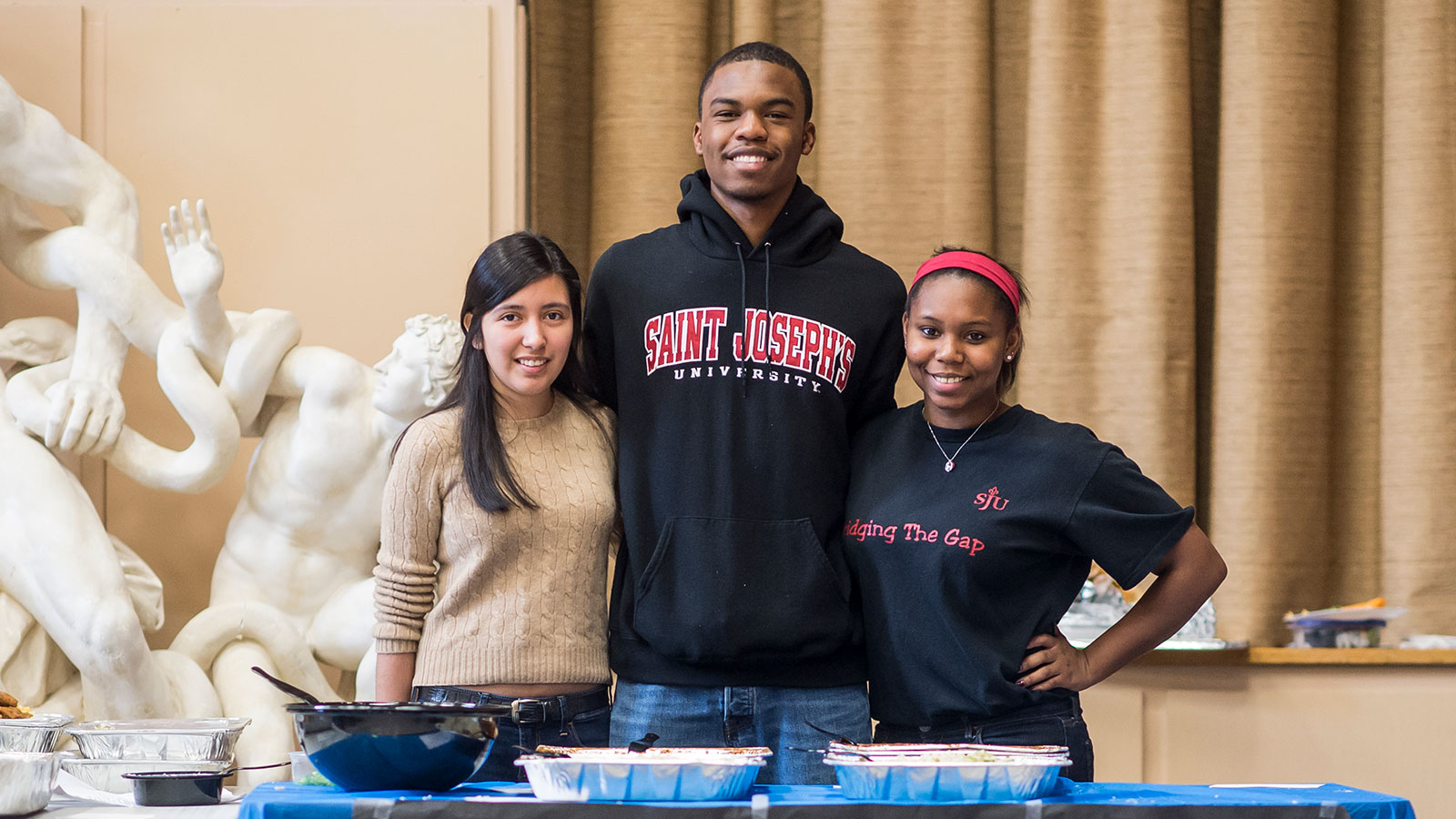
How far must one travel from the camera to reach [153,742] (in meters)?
1.68

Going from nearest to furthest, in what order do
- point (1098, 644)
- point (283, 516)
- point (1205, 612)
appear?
point (1098, 644), point (283, 516), point (1205, 612)

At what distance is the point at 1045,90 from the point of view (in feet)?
9.36

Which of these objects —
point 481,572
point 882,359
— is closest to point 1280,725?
point 882,359

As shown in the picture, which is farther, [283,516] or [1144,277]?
[1144,277]

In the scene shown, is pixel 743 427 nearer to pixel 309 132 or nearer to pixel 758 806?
pixel 758 806

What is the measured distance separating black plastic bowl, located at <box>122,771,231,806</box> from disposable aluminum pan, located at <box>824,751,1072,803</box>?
797 millimetres

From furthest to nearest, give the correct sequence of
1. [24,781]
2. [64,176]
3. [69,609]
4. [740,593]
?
[64,176]
[69,609]
[740,593]
[24,781]

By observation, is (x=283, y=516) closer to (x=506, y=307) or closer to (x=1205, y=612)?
(x=506, y=307)

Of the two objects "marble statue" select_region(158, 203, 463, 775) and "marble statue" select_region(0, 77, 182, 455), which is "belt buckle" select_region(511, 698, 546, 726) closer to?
"marble statue" select_region(158, 203, 463, 775)

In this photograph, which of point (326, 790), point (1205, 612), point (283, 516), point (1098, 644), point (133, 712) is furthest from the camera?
point (1205, 612)

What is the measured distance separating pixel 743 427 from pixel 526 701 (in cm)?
41

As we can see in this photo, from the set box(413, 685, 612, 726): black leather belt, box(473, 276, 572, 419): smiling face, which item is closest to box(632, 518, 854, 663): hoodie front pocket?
box(413, 685, 612, 726): black leather belt

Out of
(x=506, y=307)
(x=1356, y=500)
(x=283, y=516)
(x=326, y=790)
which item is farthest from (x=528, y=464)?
(x=1356, y=500)

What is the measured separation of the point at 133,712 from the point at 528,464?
95 centimetres
